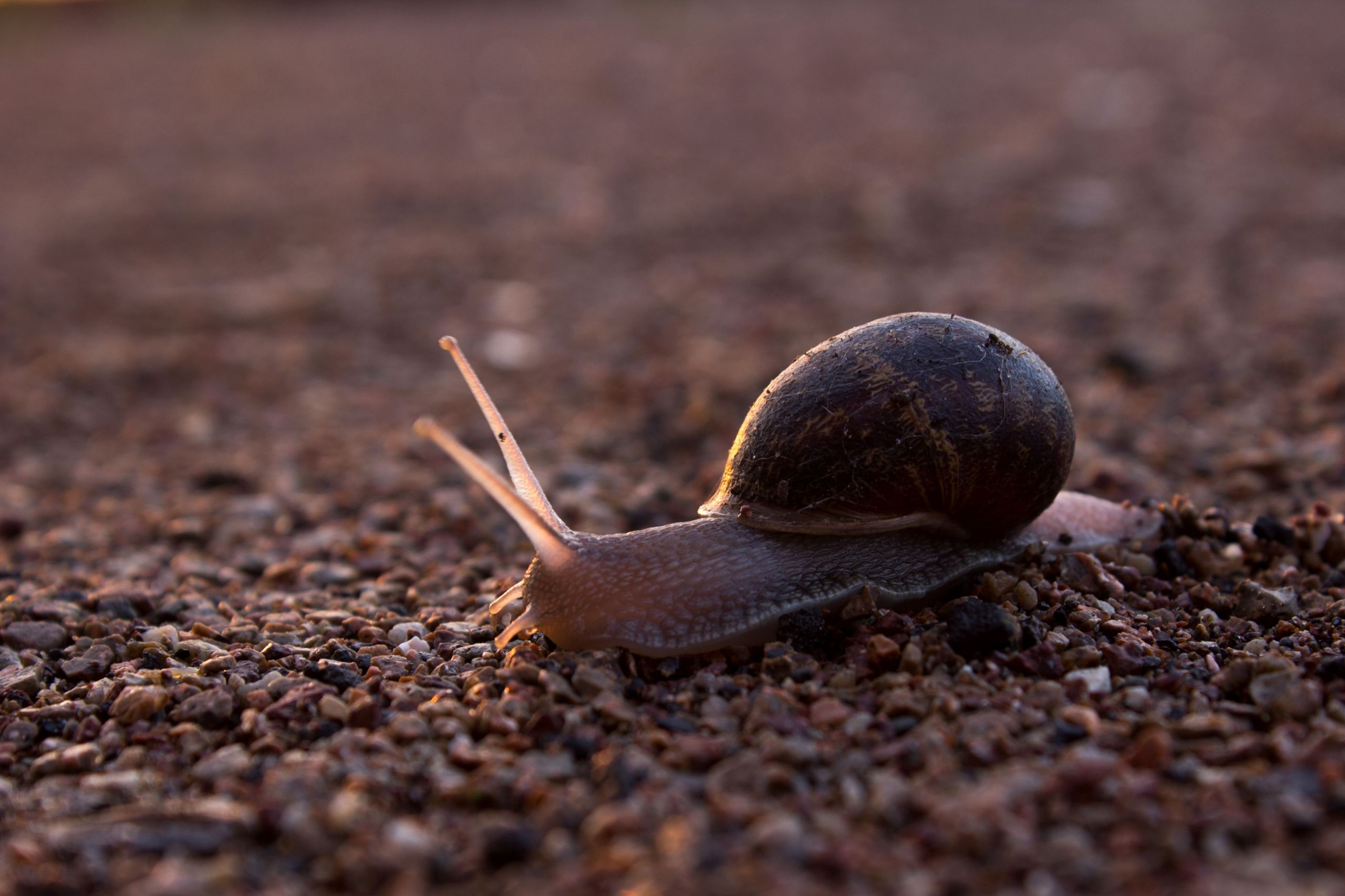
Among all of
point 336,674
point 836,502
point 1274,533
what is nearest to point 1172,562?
point 1274,533

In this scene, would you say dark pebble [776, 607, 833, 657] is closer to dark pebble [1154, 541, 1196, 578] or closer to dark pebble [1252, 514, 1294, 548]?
dark pebble [1154, 541, 1196, 578]

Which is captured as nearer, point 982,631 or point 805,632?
point 982,631

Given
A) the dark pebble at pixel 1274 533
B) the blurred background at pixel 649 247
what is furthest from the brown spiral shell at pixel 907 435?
the blurred background at pixel 649 247

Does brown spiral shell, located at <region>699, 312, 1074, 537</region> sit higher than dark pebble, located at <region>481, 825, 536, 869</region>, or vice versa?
brown spiral shell, located at <region>699, 312, 1074, 537</region>

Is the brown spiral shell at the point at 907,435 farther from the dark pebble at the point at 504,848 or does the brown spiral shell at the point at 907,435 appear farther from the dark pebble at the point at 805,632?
the dark pebble at the point at 504,848

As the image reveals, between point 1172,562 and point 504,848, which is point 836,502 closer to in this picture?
point 1172,562

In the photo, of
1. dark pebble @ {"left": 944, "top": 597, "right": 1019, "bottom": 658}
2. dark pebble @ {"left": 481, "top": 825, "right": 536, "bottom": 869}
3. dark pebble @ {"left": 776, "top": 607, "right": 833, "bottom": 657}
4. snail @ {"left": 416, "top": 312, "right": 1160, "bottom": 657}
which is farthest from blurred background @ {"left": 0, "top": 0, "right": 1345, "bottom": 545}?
dark pebble @ {"left": 481, "top": 825, "right": 536, "bottom": 869}

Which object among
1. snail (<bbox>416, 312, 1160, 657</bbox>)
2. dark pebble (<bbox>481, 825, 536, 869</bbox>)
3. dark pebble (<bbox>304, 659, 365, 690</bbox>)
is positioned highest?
snail (<bbox>416, 312, 1160, 657</bbox>)

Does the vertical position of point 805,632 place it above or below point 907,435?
below

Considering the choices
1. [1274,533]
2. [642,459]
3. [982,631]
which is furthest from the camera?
[642,459]
